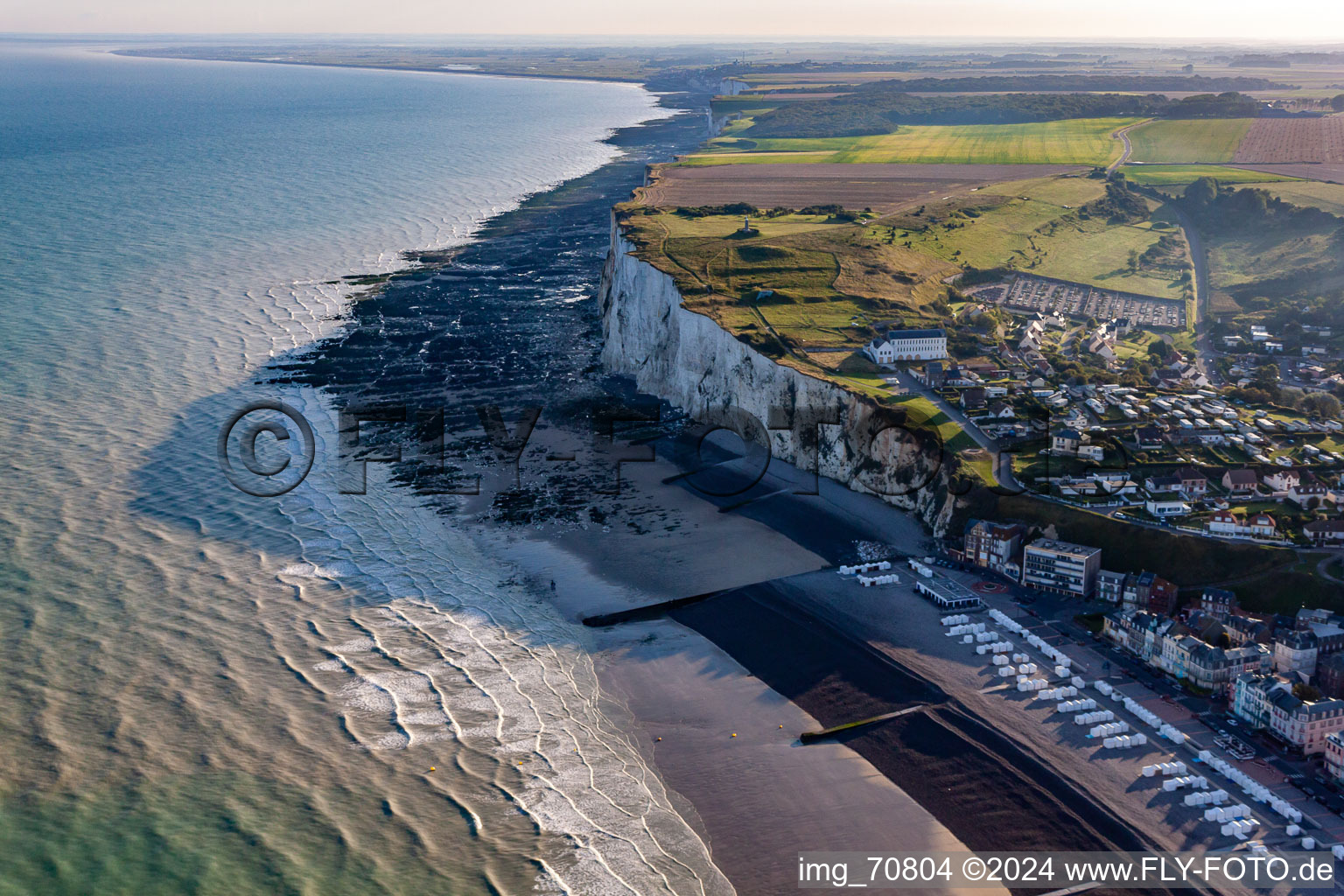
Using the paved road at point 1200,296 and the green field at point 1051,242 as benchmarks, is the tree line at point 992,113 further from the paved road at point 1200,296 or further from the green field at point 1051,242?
the green field at point 1051,242

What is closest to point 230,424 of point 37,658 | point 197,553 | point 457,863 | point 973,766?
point 197,553

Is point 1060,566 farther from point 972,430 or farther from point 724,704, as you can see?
point 724,704

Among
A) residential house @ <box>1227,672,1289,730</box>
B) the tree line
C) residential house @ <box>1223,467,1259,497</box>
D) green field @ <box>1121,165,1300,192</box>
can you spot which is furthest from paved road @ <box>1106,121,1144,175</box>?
residential house @ <box>1227,672,1289,730</box>

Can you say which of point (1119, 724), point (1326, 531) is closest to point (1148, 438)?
point (1326, 531)

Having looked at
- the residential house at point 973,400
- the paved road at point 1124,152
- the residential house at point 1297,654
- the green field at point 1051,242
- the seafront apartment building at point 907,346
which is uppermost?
the paved road at point 1124,152

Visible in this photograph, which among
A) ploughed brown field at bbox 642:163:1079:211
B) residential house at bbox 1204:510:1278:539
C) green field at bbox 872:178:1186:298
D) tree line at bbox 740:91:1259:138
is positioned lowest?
residential house at bbox 1204:510:1278:539

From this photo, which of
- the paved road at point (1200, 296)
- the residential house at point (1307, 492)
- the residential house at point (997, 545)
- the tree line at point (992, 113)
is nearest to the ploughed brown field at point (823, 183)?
the paved road at point (1200, 296)

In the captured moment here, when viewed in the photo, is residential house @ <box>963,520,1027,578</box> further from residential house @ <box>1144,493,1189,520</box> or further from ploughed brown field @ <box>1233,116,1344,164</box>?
ploughed brown field @ <box>1233,116,1344,164</box>
